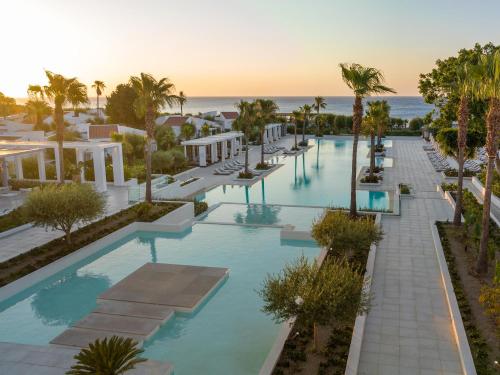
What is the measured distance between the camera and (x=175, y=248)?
1953 centimetres

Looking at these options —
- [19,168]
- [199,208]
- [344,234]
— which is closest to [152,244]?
[199,208]

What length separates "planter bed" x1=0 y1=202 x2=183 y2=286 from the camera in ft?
52.3

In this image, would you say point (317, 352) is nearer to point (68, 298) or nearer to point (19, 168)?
point (68, 298)

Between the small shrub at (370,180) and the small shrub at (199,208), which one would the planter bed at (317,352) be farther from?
the small shrub at (370,180)

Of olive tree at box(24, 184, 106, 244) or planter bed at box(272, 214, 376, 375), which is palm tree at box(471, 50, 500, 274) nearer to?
planter bed at box(272, 214, 376, 375)

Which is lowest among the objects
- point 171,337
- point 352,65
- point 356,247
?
point 171,337

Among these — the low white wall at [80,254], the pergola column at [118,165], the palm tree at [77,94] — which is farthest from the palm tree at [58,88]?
the low white wall at [80,254]

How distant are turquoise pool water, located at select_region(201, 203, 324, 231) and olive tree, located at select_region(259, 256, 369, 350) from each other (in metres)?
11.4

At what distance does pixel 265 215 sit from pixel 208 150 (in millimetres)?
20447

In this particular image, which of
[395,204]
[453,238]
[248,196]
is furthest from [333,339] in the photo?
[248,196]

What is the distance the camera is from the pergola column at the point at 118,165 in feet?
98.0

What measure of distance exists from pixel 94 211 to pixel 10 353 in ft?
24.1

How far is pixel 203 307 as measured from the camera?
14.0 m

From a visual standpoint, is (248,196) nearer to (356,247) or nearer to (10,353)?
(356,247)
